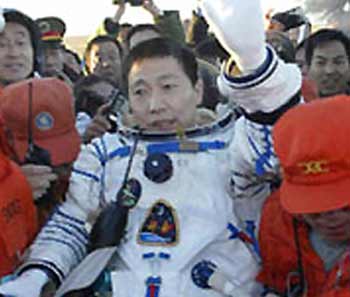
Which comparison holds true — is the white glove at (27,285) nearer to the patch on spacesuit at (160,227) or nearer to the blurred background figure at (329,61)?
the patch on spacesuit at (160,227)

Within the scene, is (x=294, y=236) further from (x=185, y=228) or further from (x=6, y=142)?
(x=6, y=142)

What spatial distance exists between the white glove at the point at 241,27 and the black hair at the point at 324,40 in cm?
216

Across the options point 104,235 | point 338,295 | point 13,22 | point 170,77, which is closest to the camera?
point 338,295

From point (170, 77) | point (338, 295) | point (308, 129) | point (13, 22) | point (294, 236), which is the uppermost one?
point (13, 22)

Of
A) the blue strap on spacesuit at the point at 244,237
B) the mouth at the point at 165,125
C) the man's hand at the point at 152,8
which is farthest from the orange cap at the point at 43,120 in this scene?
the man's hand at the point at 152,8

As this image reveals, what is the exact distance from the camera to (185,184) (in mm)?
2406

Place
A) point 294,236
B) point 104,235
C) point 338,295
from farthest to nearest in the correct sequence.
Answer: point 104,235 < point 294,236 < point 338,295

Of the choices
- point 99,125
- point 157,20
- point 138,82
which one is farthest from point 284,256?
point 157,20

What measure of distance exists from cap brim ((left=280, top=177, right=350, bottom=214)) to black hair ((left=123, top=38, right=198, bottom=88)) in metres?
0.63

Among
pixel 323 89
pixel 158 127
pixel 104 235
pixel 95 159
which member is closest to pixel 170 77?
pixel 158 127

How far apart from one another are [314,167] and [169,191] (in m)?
0.50

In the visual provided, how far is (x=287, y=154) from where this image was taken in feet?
6.80

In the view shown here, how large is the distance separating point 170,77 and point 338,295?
32.4 inches

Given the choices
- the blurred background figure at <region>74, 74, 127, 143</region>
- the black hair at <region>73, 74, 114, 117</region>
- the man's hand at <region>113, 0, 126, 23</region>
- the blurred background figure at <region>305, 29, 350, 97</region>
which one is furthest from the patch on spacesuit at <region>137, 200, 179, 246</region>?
the man's hand at <region>113, 0, 126, 23</region>
